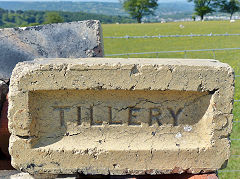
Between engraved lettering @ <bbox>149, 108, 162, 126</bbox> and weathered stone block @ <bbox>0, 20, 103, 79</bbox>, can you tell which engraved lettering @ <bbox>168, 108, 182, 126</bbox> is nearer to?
engraved lettering @ <bbox>149, 108, 162, 126</bbox>

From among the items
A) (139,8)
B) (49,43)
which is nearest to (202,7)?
(139,8)

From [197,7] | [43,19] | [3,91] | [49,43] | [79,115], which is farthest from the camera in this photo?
[197,7]

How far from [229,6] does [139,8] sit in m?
13.2

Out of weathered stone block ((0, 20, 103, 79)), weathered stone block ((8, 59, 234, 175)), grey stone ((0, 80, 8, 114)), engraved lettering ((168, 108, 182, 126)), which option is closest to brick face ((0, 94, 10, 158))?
grey stone ((0, 80, 8, 114))

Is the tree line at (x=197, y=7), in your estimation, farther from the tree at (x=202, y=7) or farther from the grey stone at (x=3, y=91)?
the grey stone at (x=3, y=91)

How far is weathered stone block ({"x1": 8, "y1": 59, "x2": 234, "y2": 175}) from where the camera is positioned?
6.54 ft

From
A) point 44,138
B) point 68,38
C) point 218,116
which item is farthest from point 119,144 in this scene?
point 68,38

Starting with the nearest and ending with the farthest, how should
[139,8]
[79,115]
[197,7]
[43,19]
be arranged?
[79,115] < [43,19] < [197,7] < [139,8]

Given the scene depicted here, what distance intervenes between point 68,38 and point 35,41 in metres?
0.34

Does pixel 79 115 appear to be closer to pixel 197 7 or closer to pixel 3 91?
pixel 3 91

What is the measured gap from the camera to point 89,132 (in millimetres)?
2146

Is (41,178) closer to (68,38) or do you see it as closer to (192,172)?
(192,172)

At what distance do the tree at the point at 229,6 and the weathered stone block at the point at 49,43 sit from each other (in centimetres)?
4338

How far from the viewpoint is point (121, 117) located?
84.2 inches
